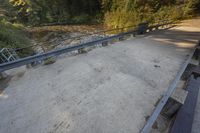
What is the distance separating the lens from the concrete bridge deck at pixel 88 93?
7.55ft

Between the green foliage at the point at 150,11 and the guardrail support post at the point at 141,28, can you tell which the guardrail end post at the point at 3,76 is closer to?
the guardrail support post at the point at 141,28

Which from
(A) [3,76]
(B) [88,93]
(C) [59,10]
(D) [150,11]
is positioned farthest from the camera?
(C) [59,10]

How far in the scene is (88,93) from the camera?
299cm

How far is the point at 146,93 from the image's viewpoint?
2943mm

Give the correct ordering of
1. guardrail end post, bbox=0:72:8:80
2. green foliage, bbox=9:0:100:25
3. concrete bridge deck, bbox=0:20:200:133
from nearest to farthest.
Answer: concrete bridge deck, bbox=0:20:200:133 < guardrail end post, bbox=0:72:8:80 < green foliage, bbox=9:0:100:25

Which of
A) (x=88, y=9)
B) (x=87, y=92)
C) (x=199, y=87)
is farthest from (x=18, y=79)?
(x=88, y=9)

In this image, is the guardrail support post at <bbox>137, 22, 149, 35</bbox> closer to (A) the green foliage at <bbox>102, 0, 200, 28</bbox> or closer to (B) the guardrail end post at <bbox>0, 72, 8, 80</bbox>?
(A) the green foliage at <bbox>102, 0, 200, 28</bbox>

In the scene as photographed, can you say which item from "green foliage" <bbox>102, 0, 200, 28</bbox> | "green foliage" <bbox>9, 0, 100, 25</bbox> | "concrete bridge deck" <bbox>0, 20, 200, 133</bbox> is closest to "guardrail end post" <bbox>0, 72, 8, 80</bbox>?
"concrete bridge deck" <bbox>0, 20, 200, 133</bbox>

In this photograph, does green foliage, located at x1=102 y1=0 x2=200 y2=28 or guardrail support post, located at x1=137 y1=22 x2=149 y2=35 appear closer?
guardrail support post, located at x1=137 y1=22 x2=149 y2=35

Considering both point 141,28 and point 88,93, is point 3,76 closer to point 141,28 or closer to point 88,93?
point 88,93

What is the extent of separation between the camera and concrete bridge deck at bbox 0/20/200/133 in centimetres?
230

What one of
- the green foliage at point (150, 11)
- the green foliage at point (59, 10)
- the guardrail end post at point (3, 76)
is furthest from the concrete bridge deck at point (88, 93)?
the green foliage at point (59, 10)

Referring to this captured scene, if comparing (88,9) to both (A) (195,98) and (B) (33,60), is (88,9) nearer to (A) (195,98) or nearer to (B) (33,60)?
(B) (33,60)

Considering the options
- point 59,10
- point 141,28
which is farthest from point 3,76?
point 59,10
